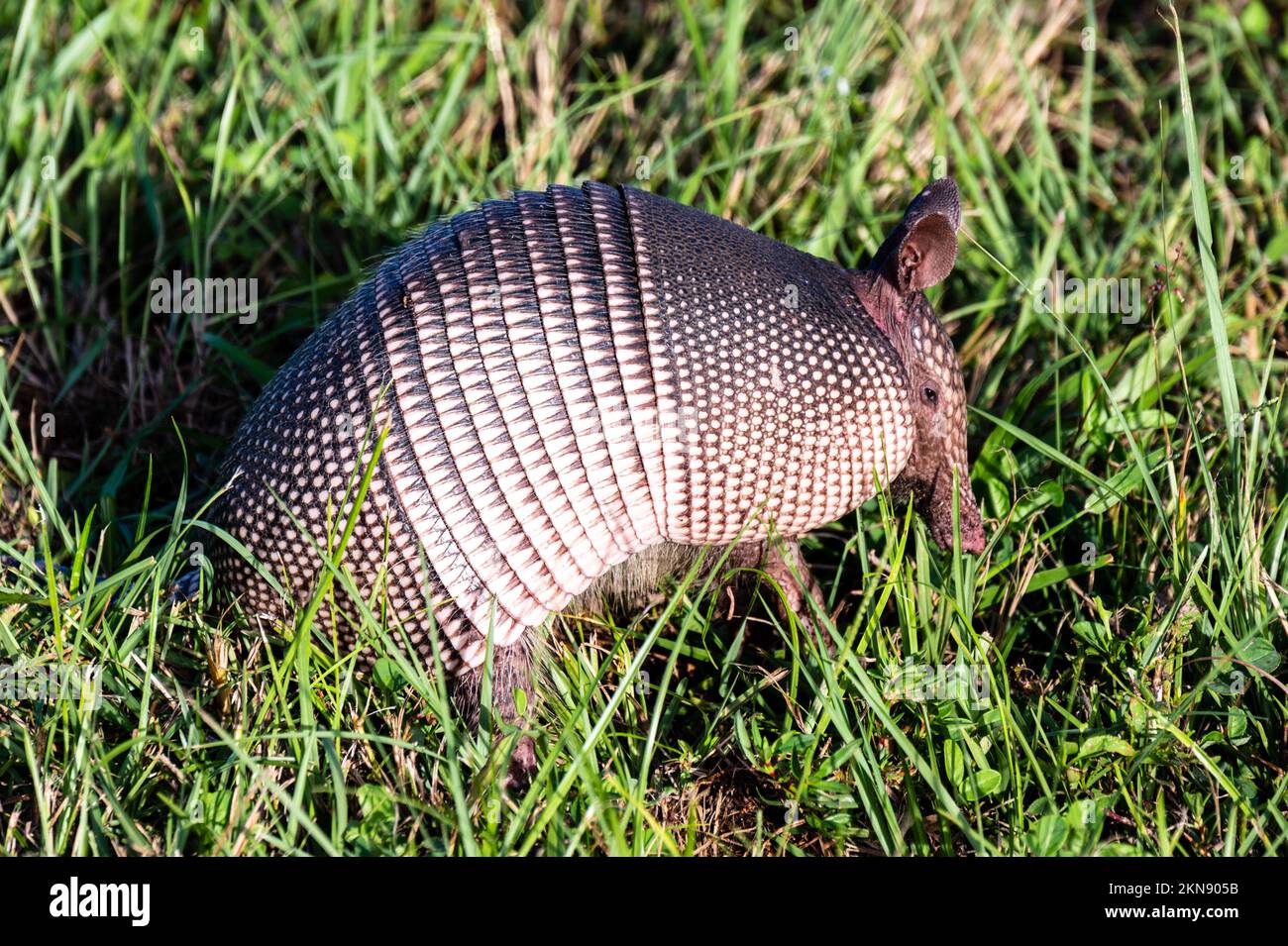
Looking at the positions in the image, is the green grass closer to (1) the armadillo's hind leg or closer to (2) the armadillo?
(1) the armadillo's hind leg

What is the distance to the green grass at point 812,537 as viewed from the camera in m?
3.55

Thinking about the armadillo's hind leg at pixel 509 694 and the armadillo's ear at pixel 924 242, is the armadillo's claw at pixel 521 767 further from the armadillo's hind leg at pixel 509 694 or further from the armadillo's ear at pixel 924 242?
the armadillo's ear at pixel 924 242

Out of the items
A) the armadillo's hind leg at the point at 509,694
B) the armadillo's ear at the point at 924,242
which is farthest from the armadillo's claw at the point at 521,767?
the armadillo's ear at the point at 924,242

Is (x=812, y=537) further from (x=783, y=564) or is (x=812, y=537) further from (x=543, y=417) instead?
(x=543, y=417)

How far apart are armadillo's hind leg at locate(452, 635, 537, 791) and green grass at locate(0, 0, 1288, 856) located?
9cm

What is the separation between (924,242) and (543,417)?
1.45 m

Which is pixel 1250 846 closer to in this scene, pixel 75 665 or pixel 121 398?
pixel 75 665

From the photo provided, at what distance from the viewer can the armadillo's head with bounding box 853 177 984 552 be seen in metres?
4.05

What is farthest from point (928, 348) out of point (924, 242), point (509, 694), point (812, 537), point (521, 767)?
point (521, 767)

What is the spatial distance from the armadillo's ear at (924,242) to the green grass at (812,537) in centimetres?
24

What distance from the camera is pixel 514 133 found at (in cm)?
606

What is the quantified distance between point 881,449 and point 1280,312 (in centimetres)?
234

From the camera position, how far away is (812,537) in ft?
15.3

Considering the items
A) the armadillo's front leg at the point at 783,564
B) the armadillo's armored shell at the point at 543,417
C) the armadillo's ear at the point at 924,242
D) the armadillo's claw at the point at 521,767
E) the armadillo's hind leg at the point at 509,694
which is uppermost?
the armadillo's ear at the point at 924,242
